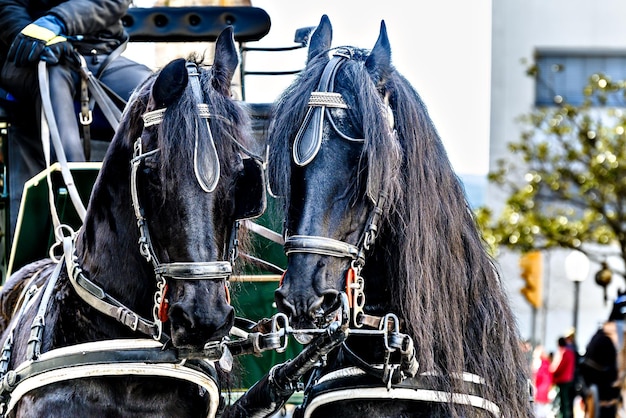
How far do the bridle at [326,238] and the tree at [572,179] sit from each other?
22.1 meters

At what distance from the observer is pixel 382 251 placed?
4.69 meters

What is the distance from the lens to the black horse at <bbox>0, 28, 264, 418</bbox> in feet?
14.8

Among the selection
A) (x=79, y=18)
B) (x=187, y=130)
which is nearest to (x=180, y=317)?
(x=187, y=130)

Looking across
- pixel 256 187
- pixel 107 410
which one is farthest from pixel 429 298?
pixel 107 410

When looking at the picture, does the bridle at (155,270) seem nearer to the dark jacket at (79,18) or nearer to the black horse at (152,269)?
the black horse at (152,269)

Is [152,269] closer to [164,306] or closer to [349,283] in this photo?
[164,306]

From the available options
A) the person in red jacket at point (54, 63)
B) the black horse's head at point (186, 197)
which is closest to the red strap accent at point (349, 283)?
the black horse's head at point (186, 197)

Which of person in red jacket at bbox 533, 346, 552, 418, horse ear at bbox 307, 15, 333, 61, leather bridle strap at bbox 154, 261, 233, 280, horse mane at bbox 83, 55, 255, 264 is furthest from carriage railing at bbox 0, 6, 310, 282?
person in red jacket at bbox 533, 346, 552, 418

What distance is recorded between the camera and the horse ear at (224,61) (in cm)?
488

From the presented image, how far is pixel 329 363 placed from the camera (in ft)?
16.2

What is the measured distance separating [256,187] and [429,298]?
736 mm

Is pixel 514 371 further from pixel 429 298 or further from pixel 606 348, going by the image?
pixel 606 348

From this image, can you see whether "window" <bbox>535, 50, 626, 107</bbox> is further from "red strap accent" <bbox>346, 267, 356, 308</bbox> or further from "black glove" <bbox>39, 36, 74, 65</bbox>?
"red strap accent" <bbox>346, 267, 356, 308</bbox>

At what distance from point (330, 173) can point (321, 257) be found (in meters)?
0.31
